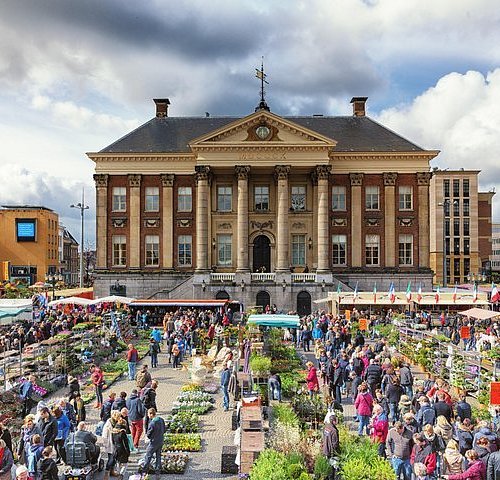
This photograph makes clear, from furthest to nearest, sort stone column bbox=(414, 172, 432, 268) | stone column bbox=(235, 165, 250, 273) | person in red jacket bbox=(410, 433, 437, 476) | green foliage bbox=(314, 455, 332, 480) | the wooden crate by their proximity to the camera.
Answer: stone column bbox=(414, 172, 432, 268), stone column bbox=(235, 165, 250, 273), the wooden crate, person in red jacket bbox=(410, 433, 437, 476), green foliage bbox=(314, 455, 332, 480)

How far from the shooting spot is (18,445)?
50.8 feet

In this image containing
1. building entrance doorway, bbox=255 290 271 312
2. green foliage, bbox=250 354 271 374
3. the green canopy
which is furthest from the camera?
building entrance doorway, bbox=255 290 271 312

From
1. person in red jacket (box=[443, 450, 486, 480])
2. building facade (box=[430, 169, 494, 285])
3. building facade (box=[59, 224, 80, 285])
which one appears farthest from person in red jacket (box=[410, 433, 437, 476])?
building facade (box=[59, 224, 80, 285])

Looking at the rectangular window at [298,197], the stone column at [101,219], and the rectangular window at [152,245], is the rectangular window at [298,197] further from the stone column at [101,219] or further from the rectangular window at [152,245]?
Result: the stone column at [101,219]

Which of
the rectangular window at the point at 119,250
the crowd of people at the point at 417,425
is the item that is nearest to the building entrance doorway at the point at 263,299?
the rectangular window at the point at 119,250

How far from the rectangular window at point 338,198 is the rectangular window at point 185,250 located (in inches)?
549

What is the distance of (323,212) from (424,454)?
41.5 metres

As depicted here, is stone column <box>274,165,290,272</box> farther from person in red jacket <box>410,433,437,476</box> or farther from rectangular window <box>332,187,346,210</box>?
person in red jacket <box>410,433,437,476</box>

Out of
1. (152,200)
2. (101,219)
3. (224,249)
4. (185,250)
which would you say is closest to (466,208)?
(224,249)

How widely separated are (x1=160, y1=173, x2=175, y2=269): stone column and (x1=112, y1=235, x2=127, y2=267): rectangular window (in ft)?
12.1

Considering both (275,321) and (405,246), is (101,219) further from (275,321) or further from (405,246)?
(275,321)

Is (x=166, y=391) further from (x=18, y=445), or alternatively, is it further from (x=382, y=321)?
(x=382, y=321)

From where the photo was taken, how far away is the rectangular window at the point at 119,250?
56.8 m

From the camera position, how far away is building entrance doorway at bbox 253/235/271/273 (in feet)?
186
